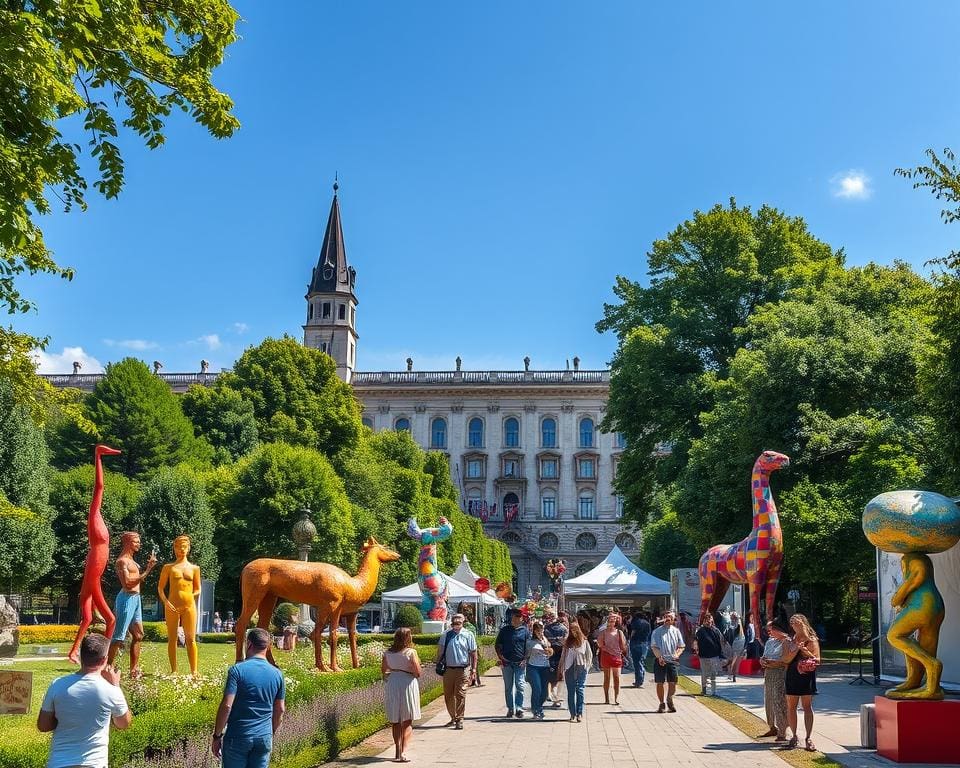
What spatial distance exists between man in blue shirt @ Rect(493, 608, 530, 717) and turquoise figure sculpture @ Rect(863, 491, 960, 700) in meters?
5.55

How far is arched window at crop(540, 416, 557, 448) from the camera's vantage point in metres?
92.0

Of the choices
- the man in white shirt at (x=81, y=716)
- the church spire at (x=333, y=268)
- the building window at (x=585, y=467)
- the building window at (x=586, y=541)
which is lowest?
the man in white shirt at (x=81, y=716)

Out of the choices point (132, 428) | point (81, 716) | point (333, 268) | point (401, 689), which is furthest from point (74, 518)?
point (333, 268)

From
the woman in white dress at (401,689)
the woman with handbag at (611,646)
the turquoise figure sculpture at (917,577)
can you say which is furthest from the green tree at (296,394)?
the turquoise figure sculpture at (917,577)

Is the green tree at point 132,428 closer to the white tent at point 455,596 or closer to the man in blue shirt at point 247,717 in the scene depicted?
the white tent at point 455,596

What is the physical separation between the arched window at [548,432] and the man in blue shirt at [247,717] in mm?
Answer: 84816

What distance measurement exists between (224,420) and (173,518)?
39.9 feet

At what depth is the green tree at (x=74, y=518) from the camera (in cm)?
3975

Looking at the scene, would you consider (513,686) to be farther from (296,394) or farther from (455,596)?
(296,394)

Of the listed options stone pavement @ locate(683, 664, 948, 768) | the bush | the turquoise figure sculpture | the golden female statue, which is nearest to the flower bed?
the golden female statue

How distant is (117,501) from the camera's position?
40.5m

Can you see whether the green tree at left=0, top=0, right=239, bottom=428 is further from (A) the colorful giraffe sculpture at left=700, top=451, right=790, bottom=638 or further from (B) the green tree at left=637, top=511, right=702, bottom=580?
(B) the green tree at left=637, top=511, right=702, bottom=580

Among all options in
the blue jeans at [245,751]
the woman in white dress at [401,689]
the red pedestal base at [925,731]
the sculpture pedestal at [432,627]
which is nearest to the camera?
the blue jeans at [245,751]

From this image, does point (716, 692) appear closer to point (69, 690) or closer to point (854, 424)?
point (854, 424)
